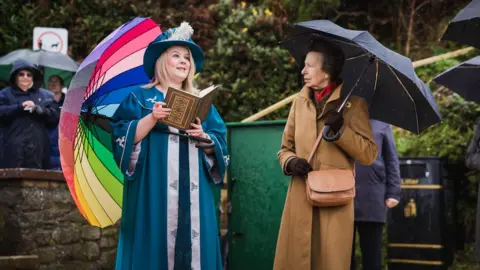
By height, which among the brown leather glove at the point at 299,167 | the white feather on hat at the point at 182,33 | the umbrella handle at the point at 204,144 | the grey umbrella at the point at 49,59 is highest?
the grey umbrella at the point at 49,59

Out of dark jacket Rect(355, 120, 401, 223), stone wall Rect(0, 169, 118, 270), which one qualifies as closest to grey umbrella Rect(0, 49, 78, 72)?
stone wall Rect(0, 169, 118, 270)

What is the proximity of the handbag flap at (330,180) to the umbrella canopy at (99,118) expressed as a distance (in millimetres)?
1555

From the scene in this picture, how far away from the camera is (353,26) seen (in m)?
14.9

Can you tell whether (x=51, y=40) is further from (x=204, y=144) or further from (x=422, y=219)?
(x=204, y=144)

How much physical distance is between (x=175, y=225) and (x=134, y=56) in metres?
1.43

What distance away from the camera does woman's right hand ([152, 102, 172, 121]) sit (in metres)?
5.88

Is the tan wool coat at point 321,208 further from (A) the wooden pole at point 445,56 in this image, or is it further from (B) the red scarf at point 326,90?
(A) the wooden pole at point 445,56

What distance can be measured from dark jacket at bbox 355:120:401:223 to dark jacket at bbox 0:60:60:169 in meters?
3.89

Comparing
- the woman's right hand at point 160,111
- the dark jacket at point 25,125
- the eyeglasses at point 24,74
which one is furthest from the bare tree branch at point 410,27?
the woman's right hand at point 160,111

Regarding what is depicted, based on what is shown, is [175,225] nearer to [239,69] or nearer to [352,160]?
[352,160]

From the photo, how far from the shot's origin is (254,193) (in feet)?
28.7

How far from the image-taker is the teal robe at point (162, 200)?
237 inches

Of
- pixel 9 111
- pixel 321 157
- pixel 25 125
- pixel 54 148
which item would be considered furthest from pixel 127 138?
pixel 54 148

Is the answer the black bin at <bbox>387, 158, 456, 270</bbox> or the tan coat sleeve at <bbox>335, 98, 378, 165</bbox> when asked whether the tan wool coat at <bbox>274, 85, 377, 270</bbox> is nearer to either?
the tan coat sleeve at <bbox>335, 98, 378, 165</bbox>
